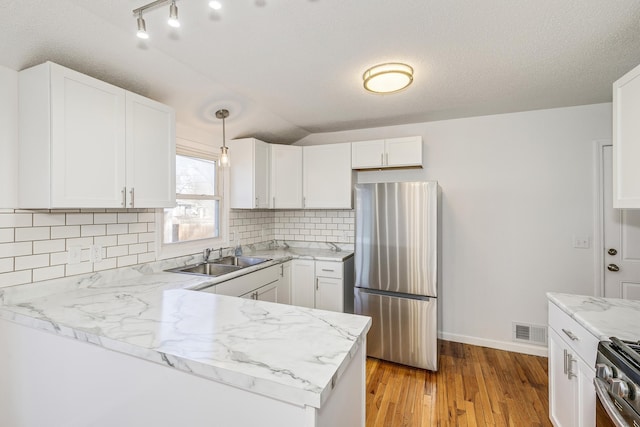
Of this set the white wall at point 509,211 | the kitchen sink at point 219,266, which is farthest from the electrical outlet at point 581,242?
the kitchen sink at point 219,266

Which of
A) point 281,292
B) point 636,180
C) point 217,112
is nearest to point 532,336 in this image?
point 636,180

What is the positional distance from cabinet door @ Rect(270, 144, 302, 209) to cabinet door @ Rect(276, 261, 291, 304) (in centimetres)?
72

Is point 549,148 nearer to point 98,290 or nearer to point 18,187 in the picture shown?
point 98,290

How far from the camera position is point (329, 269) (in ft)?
9.96

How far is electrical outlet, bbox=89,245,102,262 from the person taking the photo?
1.92 meters

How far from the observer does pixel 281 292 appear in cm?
304

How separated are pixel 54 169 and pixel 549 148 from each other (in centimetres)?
377

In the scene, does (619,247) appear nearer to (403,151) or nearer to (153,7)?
(403,151)

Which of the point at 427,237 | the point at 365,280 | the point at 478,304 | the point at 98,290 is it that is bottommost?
the point at 478,304

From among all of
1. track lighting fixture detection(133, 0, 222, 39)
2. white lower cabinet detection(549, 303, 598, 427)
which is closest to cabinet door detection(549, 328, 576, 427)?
white lower cabinet detection(549, 303, 598, 427)

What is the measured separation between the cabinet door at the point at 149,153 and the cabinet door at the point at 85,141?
0.18ft

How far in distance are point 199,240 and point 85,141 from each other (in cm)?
144

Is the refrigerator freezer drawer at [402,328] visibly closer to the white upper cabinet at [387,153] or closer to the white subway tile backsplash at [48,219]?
the white upper cabinet at [387,153]

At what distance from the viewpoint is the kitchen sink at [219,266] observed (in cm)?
263
